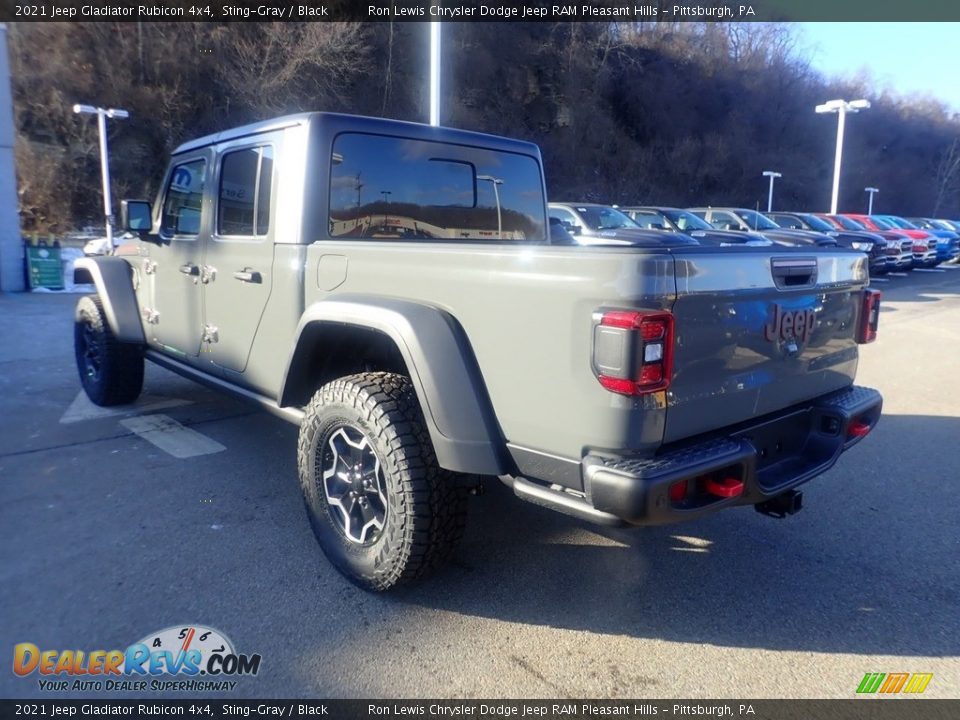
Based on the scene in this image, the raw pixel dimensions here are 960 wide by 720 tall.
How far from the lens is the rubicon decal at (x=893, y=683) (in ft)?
8.61

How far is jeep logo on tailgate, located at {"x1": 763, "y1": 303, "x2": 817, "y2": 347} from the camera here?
9.46ft

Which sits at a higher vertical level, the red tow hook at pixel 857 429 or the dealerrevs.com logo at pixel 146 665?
the red tow hook at pixel 857 429

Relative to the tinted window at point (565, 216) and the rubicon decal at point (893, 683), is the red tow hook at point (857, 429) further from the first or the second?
the tinted window at point (565, 216)

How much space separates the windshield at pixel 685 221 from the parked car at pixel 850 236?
303 centimetres

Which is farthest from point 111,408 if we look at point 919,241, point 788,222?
A: point 919,241

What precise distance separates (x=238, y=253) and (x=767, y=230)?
54.5 ft

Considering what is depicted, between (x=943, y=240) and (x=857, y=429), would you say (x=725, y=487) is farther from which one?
(x=943, y=240)

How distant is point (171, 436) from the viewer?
528 cm

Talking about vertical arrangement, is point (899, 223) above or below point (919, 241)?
above

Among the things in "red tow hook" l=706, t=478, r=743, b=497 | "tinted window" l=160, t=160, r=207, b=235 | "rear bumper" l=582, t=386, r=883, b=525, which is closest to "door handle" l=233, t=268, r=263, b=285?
"tinted window" l=160, t=160, r=207, b=235

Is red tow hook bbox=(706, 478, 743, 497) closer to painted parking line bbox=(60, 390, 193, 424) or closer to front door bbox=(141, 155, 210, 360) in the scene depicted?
front door bbox=(141, 155, 210, 360)

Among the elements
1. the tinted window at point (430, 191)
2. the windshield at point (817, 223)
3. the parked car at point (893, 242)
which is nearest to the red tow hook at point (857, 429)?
the tinted window at point (430, 191)

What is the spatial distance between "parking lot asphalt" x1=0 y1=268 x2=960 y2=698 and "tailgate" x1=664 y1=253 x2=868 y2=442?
88 cm

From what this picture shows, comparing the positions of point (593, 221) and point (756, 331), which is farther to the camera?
point (593, 221)
